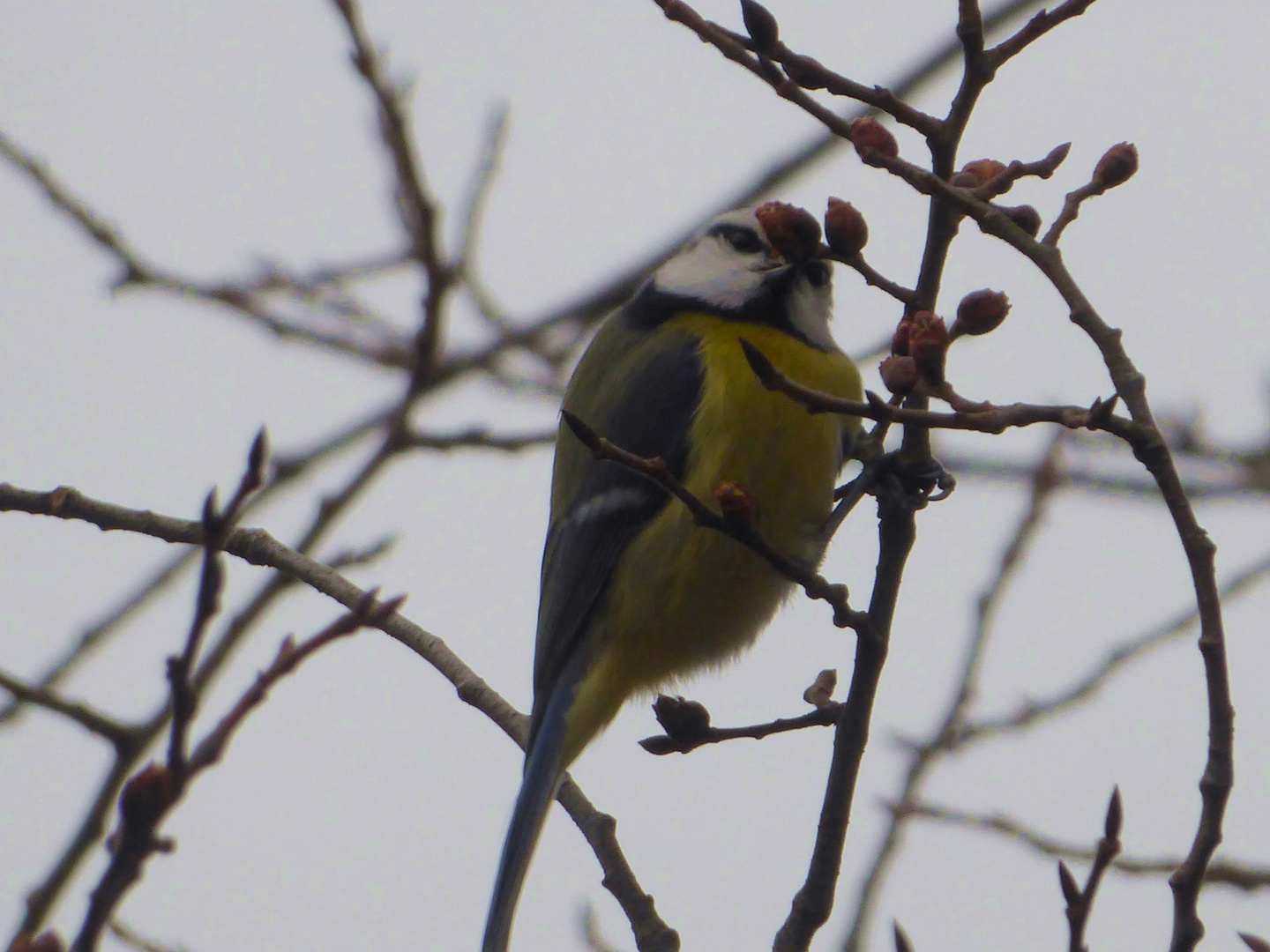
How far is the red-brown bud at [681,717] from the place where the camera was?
8.29 ft

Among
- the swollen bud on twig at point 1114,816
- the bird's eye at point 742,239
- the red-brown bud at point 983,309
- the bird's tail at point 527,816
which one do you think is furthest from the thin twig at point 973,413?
the bird's eye at point 742,239

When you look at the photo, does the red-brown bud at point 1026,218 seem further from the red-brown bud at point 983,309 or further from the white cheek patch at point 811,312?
the white cheek patch at point 811,312

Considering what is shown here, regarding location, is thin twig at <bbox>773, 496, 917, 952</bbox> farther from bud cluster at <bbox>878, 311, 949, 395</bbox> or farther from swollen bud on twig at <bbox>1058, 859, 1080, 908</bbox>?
swollen bud on twig at <bbox>1058, 859, 1080, 908</bbox>

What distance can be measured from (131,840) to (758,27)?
3.97ft

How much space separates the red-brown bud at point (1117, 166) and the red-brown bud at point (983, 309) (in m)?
0.20


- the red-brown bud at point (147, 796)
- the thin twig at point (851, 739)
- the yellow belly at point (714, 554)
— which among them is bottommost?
the red-brown bud at point (147, 796)

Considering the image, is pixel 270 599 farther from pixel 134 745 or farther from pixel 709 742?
pixel 709 742

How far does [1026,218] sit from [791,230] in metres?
0.33

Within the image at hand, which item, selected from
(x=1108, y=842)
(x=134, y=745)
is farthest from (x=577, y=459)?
(x=1108, y=842)

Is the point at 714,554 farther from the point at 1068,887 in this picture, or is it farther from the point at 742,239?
the point at 1068,887

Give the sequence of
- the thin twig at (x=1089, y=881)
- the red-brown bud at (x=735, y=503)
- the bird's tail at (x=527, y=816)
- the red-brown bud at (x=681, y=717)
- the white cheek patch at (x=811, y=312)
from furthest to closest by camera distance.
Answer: the white cheek patch at (x=811, y=312) < the bird's tail at (x=527, y=816) < the red-brown bud at (x=681, y=717) < the red-brown bud at (x=735, y=503) < the thin twig at (x=1089, y=881)

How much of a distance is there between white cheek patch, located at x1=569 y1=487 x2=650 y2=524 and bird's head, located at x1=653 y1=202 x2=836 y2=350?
24.1 inches

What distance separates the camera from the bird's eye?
3.99 metres

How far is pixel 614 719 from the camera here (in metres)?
3.50
